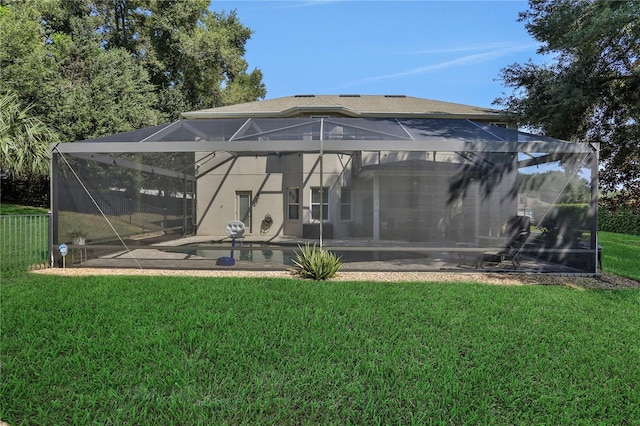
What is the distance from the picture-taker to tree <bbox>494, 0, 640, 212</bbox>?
36.9 ft

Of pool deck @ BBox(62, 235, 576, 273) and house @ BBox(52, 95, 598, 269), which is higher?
house @ BBox(52, 95, 598, 269)

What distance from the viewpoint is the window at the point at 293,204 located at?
14.8m

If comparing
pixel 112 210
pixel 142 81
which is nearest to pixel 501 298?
pixel 112 210

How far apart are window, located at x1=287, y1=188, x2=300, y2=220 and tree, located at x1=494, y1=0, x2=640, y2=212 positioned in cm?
925

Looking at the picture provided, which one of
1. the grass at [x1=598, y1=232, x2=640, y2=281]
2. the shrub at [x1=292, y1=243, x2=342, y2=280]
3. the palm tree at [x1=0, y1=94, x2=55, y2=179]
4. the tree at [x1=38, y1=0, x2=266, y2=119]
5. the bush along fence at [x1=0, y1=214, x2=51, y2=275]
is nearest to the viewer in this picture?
the shrub at [x1=292, y1=243, x2=342, y2=280]

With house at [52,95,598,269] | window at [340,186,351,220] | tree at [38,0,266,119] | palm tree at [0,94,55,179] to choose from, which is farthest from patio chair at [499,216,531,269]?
tree at [38,0,266,119]

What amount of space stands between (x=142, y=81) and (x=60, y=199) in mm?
17489

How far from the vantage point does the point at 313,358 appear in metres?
3.79

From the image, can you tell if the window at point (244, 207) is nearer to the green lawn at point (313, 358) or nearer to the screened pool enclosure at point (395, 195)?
the screened pool enclosure at point (395, 195)

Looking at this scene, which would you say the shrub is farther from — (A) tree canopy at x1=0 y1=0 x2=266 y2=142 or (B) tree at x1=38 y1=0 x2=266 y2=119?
(B) tree at x1=38 y1=0 x2=266 y2=119

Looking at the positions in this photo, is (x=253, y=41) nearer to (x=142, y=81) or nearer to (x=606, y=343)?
(x=142, y=81)

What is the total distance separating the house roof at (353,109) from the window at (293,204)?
13.7ft

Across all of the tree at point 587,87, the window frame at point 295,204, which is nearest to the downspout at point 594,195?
the tree at point 587,87

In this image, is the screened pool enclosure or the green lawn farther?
the screened pool enclosure
